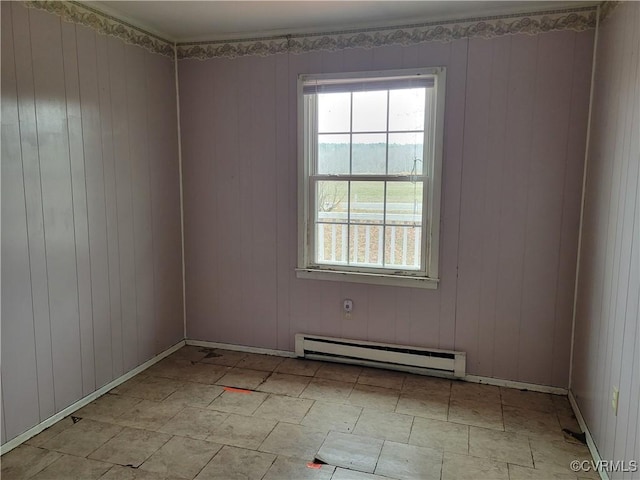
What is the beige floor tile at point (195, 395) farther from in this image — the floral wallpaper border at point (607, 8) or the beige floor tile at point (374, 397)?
the floral wallpaper border at point (607, 8)

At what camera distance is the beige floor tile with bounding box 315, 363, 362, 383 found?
3158 millimetres

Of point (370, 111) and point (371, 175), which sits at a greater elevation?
point (370, 111)

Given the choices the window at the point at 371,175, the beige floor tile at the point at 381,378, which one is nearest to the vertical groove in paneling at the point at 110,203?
the window at the point at 371,175

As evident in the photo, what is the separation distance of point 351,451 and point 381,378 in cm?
88

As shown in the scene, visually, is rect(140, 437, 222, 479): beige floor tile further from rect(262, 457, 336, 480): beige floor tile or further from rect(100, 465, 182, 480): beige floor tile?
rect(262, 457, 336, 480): beige floor tile

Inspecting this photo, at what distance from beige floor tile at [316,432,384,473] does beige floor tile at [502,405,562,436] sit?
0.79 meters

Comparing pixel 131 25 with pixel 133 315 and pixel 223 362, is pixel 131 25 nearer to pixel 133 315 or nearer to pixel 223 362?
pixel 133 315

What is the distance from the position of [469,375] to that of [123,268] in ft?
8.06

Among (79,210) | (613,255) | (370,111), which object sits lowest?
(613,255)

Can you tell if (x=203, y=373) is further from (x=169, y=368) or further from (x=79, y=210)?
(x=79, y=210)

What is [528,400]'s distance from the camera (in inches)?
112

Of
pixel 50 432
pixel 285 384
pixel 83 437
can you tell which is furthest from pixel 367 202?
pixel 50 432

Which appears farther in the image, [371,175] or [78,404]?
[371,175]

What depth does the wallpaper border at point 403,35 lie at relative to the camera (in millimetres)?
2678
